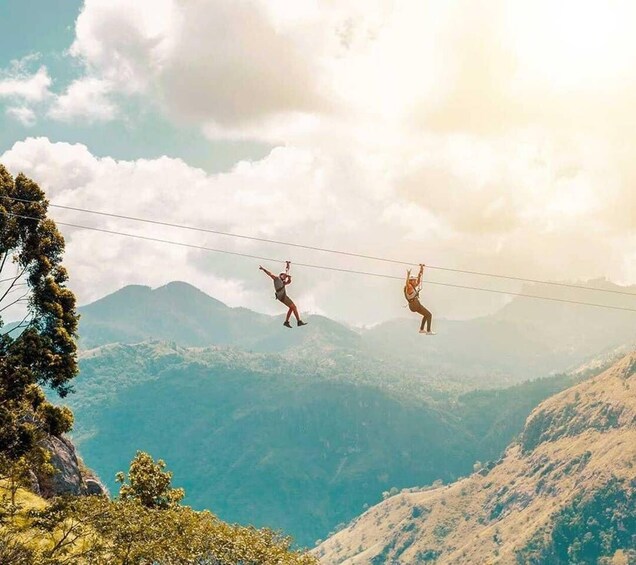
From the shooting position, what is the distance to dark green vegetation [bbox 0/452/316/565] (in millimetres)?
24125

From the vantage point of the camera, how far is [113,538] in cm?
2567

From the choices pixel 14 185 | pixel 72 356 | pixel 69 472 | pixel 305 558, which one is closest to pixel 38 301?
pixel 72 356

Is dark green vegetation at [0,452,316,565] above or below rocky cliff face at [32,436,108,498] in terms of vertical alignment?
below

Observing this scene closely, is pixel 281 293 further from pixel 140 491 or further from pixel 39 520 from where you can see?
pixel 140 491

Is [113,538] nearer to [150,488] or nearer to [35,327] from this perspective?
[35,327]

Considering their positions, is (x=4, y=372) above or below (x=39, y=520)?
above

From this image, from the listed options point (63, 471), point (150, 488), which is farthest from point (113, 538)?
point (150, 488)

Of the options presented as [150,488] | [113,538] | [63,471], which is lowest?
[113,538]

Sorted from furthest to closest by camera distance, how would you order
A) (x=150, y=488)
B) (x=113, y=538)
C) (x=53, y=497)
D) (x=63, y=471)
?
(x=150, y=488) < (x=63, y=471) < (x=53, y=497) < (x=113, y=538)

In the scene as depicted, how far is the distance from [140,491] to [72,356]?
1056 inches

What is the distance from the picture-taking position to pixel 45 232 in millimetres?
36531

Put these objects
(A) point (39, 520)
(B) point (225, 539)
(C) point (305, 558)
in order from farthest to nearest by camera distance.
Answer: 1. (C) point (305, 558)
2. (B) point (225, 539)
3. (A) point (39, 520)

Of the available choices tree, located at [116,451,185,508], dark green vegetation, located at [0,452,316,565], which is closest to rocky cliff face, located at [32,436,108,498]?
tree, located at [116,451,185,508]

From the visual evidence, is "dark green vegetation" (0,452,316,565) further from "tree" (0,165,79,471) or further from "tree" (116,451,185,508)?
"tree" (116,451,185,508)
